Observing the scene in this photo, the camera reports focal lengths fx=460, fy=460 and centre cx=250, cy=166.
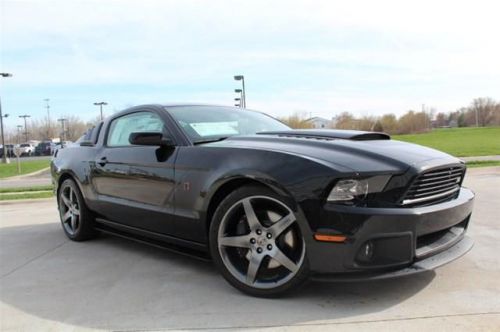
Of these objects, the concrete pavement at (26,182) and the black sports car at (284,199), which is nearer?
the black sports car at (284,199)

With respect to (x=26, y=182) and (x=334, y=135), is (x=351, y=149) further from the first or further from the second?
(x=26, y=182)

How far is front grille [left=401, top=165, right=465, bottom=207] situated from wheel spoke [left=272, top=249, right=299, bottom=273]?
81cm

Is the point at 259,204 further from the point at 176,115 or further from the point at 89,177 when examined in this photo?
the point at 89,177

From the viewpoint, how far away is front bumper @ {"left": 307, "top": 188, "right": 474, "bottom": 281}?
9.12 feet

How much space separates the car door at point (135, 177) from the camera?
3883 mm

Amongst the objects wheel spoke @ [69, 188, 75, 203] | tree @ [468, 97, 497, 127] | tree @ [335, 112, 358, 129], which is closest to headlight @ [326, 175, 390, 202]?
wheel spoke @ [69, 188, 75, 203]

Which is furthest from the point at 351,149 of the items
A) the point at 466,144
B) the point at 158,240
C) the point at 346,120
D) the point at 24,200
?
the point at 346,120

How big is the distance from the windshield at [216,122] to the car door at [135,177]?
201 millimetres

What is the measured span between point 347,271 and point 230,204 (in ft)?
3.09

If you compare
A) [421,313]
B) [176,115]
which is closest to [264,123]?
[176,115]

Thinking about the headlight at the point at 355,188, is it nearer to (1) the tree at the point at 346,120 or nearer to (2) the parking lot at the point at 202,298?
(2) the parking lot at the point at 202,298

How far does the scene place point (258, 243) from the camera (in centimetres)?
322

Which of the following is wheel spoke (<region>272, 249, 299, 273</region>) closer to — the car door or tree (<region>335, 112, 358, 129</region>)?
the car door

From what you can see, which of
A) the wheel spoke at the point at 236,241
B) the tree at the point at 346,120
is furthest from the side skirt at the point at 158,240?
the tree at the point at 346,120
